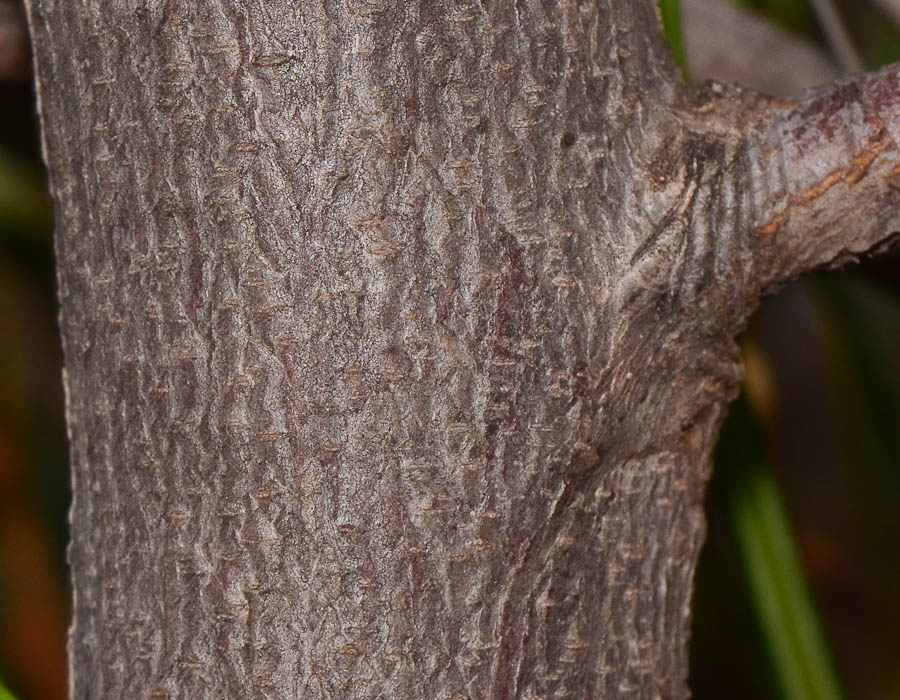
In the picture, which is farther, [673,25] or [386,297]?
[673,25]

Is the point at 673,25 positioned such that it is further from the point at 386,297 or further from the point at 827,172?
the point at 386,297

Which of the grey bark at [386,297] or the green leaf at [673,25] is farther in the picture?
the green leaf at [673,25]

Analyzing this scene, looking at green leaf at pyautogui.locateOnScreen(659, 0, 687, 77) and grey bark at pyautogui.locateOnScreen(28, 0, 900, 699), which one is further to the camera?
green leaf at pyautogui.locateOnScreen(659, 0, 687, 77)

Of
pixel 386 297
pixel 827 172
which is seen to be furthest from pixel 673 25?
pixel 386 297

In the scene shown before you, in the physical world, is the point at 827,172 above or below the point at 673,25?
below

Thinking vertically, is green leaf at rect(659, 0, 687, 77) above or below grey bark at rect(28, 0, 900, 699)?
above

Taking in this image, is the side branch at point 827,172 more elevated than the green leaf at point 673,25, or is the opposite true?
the green leaf at point 673,25
